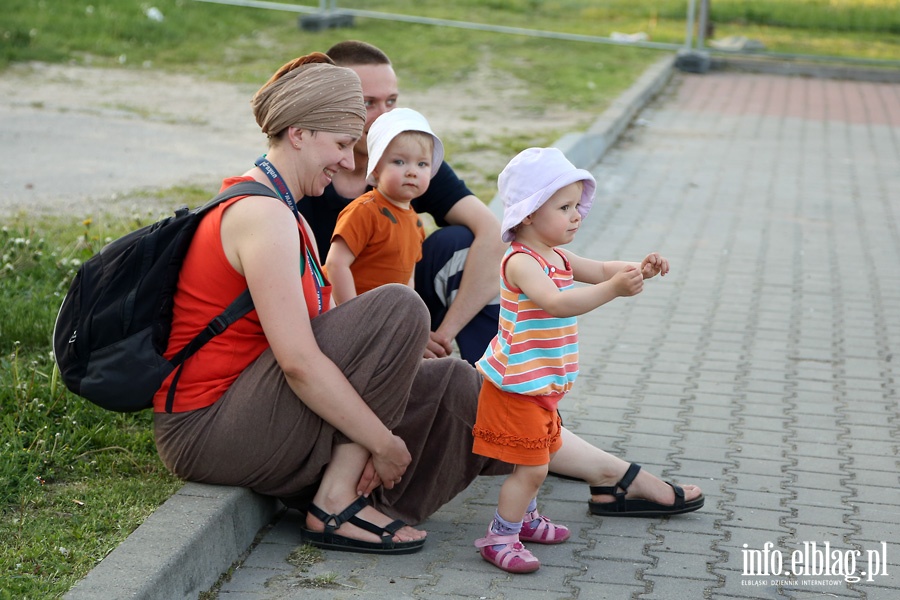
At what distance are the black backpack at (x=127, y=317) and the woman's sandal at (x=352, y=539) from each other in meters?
0.61

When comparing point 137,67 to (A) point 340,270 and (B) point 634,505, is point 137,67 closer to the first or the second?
(A) point 340,270

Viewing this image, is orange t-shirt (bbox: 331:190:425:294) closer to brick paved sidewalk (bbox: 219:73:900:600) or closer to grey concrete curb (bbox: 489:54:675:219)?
brick paved sidewalk (bbox: 219:73:900:600)

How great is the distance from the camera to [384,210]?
384 centimetres

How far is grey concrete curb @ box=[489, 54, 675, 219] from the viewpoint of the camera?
8.84 m

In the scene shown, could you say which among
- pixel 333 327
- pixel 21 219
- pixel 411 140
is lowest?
pixel 21 219

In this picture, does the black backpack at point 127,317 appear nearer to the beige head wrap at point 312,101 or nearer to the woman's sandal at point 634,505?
the beige head wrap at point 312,101

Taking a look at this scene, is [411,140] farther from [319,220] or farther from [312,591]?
[312,591]

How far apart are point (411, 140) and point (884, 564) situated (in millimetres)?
Answer: 1934

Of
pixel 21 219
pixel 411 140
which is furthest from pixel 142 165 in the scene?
pixel 411 140

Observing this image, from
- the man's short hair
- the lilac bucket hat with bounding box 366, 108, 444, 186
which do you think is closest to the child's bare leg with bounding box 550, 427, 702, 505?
the lilac bucket hat with bounding box 366, 108, 444, 186

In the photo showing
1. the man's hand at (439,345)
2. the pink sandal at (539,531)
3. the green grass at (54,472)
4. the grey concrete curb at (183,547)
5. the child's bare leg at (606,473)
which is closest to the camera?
the grey concrete curb at (183,547)

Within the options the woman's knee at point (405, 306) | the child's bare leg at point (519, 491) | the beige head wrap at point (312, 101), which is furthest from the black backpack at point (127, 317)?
the child's bare leg at point (519, 491)

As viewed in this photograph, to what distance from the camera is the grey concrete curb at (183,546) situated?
106 inches

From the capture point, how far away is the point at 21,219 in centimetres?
623
